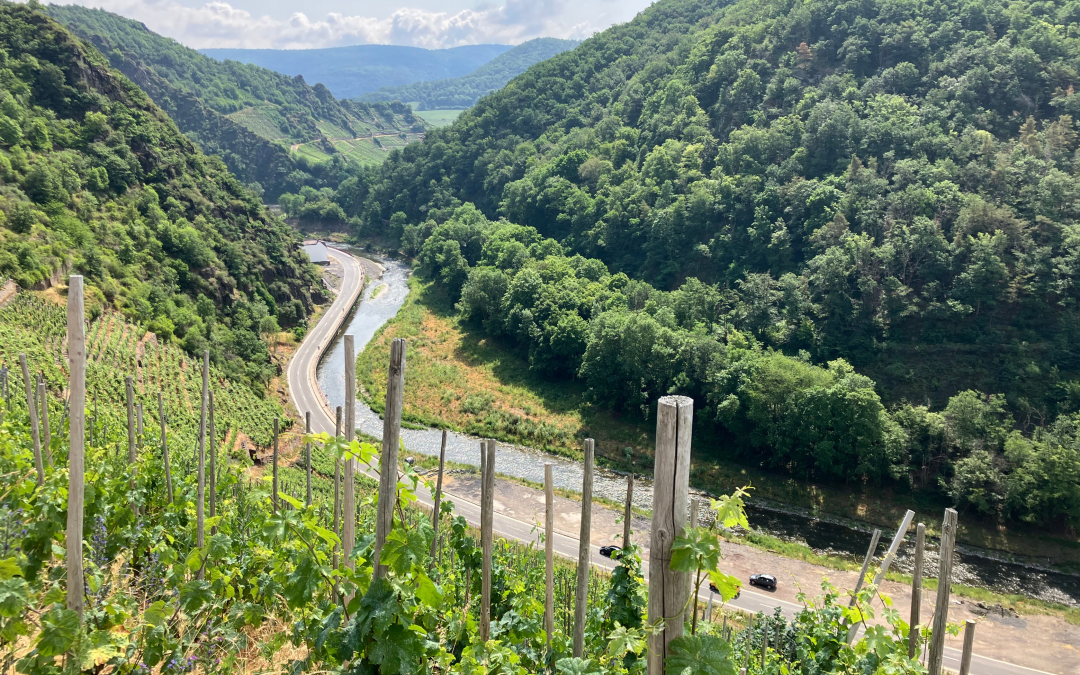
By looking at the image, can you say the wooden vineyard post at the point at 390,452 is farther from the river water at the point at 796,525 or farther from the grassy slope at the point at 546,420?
the grassy slope at the point at 546,420

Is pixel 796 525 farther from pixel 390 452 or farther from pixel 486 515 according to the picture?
pixel 390 452

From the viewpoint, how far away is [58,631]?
407cm

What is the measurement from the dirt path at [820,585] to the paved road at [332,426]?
552 mm

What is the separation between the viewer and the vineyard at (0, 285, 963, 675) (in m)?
3.68

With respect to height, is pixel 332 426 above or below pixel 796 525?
above

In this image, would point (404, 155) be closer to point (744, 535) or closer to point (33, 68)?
point (33, 68)

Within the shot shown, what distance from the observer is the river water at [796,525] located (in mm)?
23828

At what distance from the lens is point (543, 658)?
649 cm

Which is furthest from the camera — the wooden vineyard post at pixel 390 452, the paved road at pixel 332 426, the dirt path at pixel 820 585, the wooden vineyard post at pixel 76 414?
the dirt path at pixel 820 585

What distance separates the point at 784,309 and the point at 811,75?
32946 mm

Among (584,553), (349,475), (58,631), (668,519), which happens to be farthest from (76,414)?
(584,553)

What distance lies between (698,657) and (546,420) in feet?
110

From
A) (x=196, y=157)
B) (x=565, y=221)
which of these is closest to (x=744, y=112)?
(x=565, y=221)

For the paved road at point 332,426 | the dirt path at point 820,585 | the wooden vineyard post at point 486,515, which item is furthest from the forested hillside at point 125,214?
the wooden vineyard post at point 486,515
